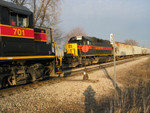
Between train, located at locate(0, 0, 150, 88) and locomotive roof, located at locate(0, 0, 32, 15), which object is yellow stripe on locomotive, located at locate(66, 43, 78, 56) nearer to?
train, located at locate(0, 0, 150, 88)

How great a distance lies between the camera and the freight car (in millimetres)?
6145

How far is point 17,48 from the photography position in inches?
258

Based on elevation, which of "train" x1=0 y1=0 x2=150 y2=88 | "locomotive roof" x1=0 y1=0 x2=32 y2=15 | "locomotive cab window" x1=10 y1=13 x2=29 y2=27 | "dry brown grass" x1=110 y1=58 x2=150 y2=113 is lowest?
"dry brown grass" x1=110 y1=58 x2=150 y2=113

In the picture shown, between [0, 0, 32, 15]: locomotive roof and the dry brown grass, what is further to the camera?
[0, 0, 32, 15]: locomotive roof

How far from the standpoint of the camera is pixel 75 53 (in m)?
15.7

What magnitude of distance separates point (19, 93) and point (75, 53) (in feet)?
33.0

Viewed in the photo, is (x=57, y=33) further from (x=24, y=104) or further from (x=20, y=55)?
(x=24, y=104)

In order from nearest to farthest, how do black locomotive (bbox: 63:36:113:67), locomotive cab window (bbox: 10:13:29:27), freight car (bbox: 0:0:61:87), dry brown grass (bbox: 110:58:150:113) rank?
dry brown grass (bbox: 110:58:150:113) < freight car (bbox: 0:0:61:87) < locomotive cab window (bbox: 10:13:29:27) < black locomotive (bbox: 63:36:113:67)

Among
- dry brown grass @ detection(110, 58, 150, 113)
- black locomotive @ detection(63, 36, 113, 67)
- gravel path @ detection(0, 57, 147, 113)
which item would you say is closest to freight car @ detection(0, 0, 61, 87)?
gravel path @ detection(0, 57, 147, 113)

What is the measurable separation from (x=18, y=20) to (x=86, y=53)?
38.0 ft

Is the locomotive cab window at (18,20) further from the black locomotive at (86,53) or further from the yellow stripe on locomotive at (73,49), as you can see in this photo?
the yellow stripe on locomotive at (73,49)

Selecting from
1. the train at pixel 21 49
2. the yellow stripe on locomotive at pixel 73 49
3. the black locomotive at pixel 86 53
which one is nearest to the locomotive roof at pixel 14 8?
the train at pixel 21 49

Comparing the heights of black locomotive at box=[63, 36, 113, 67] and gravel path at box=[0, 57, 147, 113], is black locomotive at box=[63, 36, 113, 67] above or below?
above

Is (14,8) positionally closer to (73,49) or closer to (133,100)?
(133,100)
